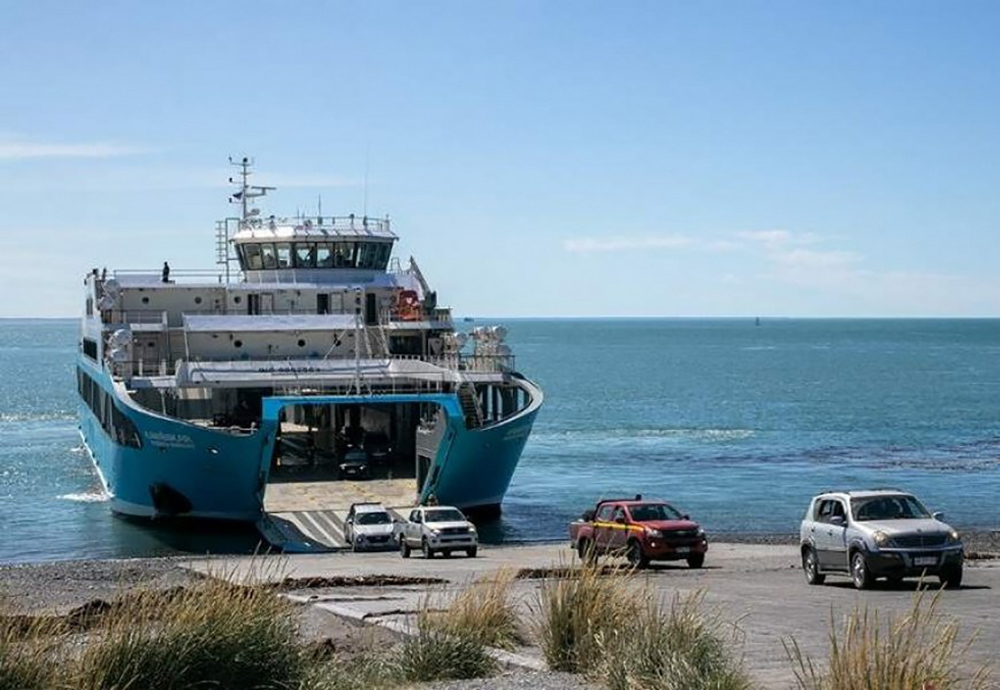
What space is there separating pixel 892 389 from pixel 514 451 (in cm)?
7630

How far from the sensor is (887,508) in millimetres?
21203

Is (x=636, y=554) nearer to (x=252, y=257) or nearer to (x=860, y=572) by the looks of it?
(x=860, y=572)

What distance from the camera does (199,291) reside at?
45969 millimetres

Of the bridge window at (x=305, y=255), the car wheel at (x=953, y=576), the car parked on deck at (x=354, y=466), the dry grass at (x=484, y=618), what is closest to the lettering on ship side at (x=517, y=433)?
the car parked on deck at (x=354, y=466)

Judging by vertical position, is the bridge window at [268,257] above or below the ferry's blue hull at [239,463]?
above

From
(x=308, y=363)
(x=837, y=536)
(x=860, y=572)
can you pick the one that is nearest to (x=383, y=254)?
(x=308, y=363)

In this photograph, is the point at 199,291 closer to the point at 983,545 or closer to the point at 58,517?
the point at 58,517

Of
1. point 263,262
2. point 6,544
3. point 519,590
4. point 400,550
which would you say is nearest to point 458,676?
point 519,590

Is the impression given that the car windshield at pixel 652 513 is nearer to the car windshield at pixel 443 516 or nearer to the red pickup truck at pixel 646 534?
the red pickup truck at pixel 646 534

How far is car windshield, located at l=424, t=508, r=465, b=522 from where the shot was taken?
98.6ft

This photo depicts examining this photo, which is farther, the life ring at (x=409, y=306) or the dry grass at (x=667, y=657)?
the life ring at (x=409, y=306)

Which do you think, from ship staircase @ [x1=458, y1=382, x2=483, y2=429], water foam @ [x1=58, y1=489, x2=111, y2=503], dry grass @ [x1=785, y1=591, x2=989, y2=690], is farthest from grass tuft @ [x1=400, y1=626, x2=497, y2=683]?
water foam @ [x1=58, y1=489, x2=111, y2=503]

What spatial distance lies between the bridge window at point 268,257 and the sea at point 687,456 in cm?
889

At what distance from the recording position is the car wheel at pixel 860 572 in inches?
801
